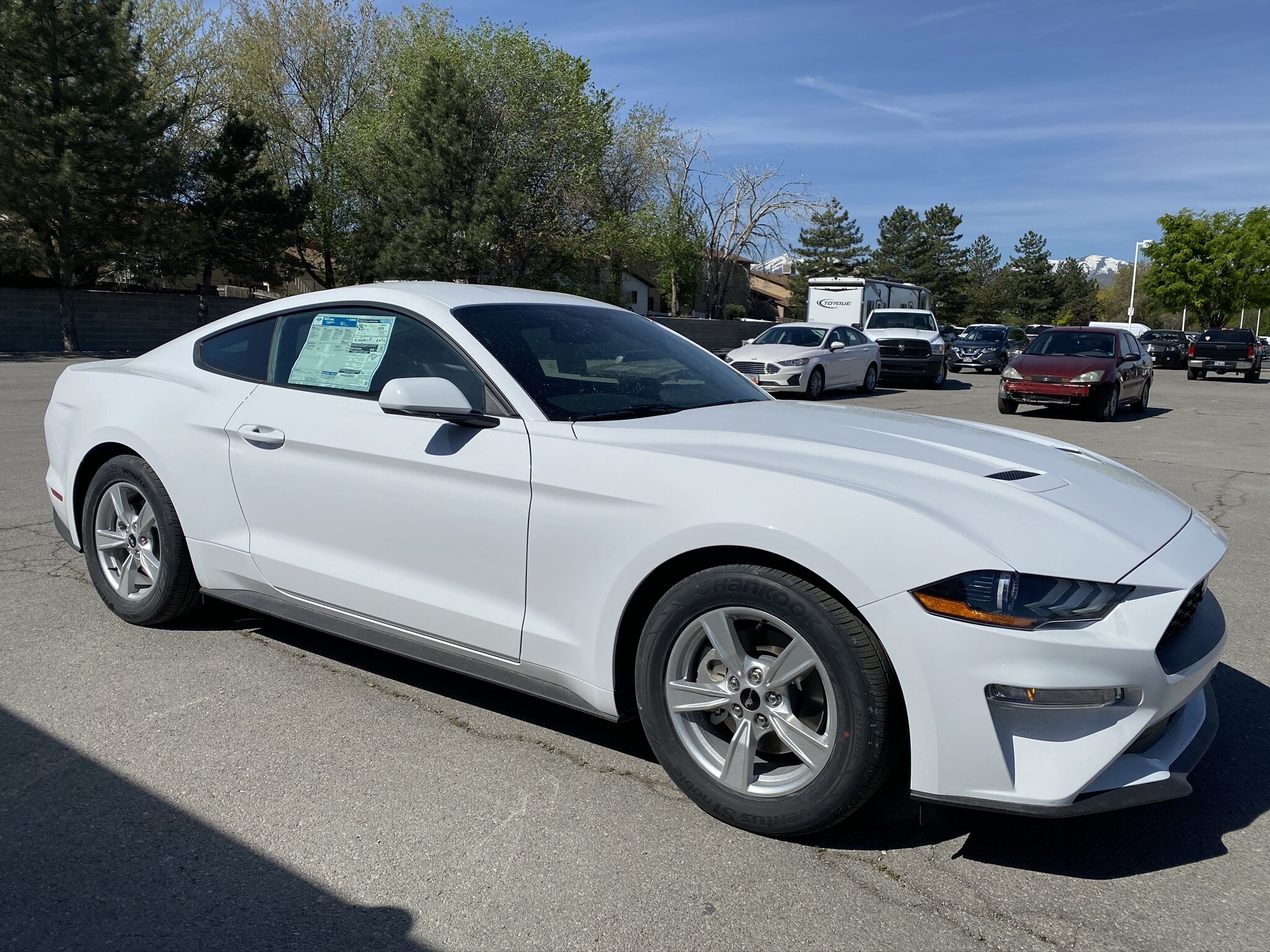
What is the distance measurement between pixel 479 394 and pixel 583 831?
1.51 meters

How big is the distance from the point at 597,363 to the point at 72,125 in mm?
26303

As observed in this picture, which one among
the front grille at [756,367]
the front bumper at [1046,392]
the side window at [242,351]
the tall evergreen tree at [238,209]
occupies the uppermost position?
the tall evergreen tree at [238,209]

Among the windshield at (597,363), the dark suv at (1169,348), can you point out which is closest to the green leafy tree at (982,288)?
the dark suv at (1169,348)

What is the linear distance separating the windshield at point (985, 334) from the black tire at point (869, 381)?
1517cm

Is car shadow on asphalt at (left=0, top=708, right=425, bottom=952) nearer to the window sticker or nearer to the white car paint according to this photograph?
the window sticker

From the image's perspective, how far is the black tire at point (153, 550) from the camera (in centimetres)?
429

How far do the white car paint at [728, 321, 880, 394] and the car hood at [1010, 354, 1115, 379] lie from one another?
12.4 ft

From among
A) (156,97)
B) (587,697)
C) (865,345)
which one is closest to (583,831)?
(587,697)

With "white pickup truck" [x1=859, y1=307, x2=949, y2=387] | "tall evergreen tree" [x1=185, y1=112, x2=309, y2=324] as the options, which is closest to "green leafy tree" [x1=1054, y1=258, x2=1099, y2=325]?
"white pickup truck" [x1=859, y1=307, x2=949, y2=387]

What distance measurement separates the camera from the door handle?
385 centimetres

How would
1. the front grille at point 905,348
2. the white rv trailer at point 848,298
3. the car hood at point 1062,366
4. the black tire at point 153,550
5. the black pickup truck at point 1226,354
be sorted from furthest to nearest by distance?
the black pickup truck at point 1226,354 < the white rv trailer at point 848,298 < the front grille at point 905,348 < the car hood at point 1062,366 < the black tire at point 153,550

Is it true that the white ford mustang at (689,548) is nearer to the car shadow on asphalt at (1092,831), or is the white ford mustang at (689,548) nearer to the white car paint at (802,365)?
the car shadow on asphalt at (1092,831)

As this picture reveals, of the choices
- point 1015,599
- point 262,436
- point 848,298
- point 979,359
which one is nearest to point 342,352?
point 262,436

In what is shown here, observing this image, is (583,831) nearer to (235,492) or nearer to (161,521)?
(235,492)
